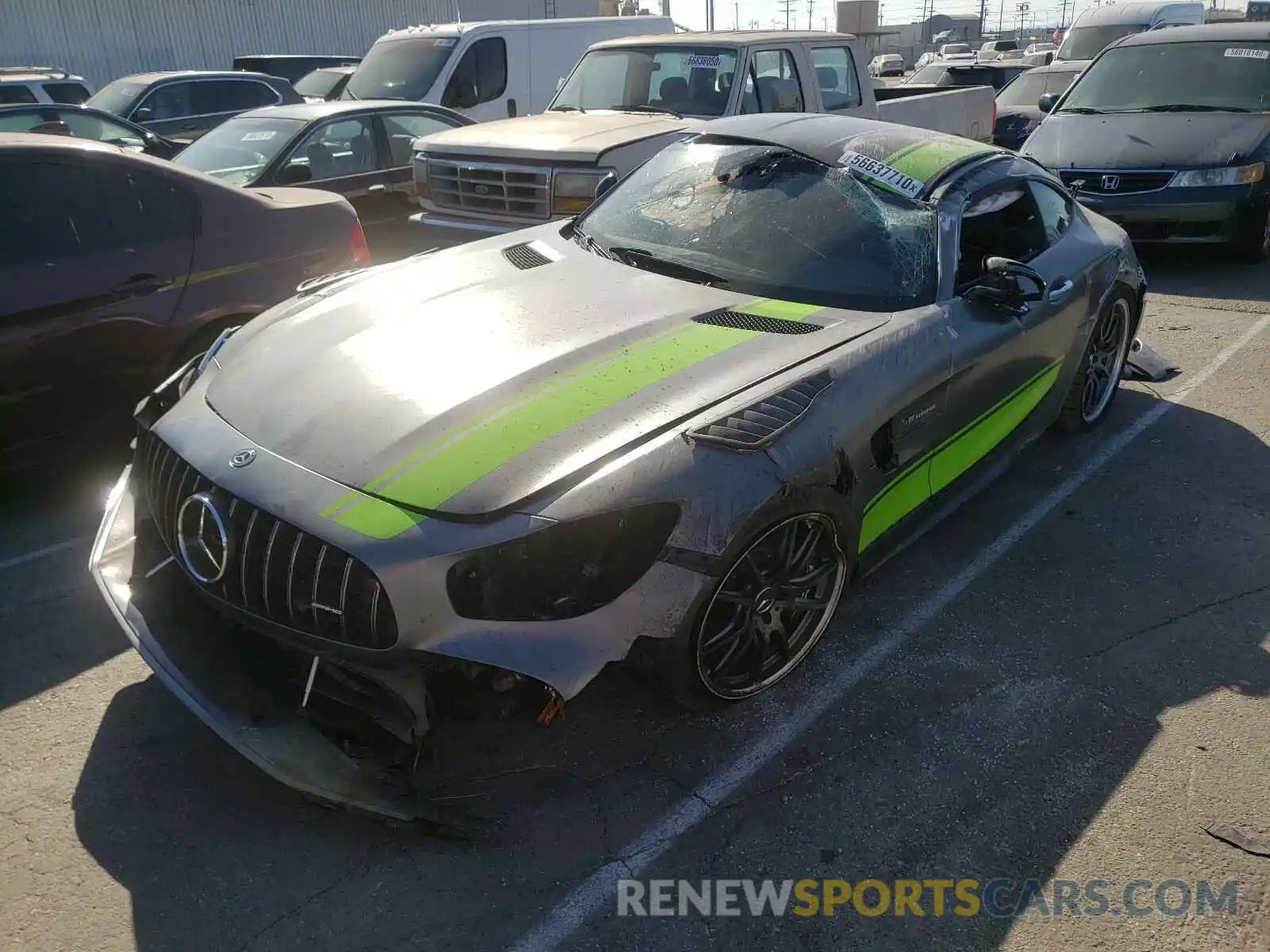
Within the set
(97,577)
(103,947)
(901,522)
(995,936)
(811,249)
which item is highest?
(811,249)

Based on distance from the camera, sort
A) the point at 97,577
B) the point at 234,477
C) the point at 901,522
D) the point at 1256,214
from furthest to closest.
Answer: the point at 1256,214, the point at 901,522, the point at 97,577, the point at 234,477

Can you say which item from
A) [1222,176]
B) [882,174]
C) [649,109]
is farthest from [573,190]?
[1222,176]

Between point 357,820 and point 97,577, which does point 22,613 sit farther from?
point 357,820

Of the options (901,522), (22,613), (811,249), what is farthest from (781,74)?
(22,613)

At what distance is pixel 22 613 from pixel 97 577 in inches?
39.7

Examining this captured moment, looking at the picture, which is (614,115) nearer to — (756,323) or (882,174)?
(882,174)

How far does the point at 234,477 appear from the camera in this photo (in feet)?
8.63

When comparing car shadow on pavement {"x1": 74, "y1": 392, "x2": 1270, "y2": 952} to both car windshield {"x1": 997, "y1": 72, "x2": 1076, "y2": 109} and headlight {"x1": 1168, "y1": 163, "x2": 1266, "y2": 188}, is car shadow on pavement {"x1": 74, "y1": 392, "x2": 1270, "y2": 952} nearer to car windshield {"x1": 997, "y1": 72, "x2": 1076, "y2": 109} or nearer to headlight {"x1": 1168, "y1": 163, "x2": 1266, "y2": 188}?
headlight {"x1": 1168, "y1": 163, "x2": 1266, "y2": 188}

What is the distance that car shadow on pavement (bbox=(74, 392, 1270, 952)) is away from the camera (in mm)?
2434

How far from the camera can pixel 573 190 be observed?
268 inches

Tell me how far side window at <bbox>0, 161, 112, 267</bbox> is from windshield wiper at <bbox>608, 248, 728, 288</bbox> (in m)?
2.33

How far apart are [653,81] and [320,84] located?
7.42m

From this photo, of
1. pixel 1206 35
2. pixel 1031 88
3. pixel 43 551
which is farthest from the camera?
pixel 1031 88

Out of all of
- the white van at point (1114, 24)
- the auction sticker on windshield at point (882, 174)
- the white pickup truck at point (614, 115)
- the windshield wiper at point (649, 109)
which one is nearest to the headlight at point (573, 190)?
the white pickup truck at point (614, 115)
